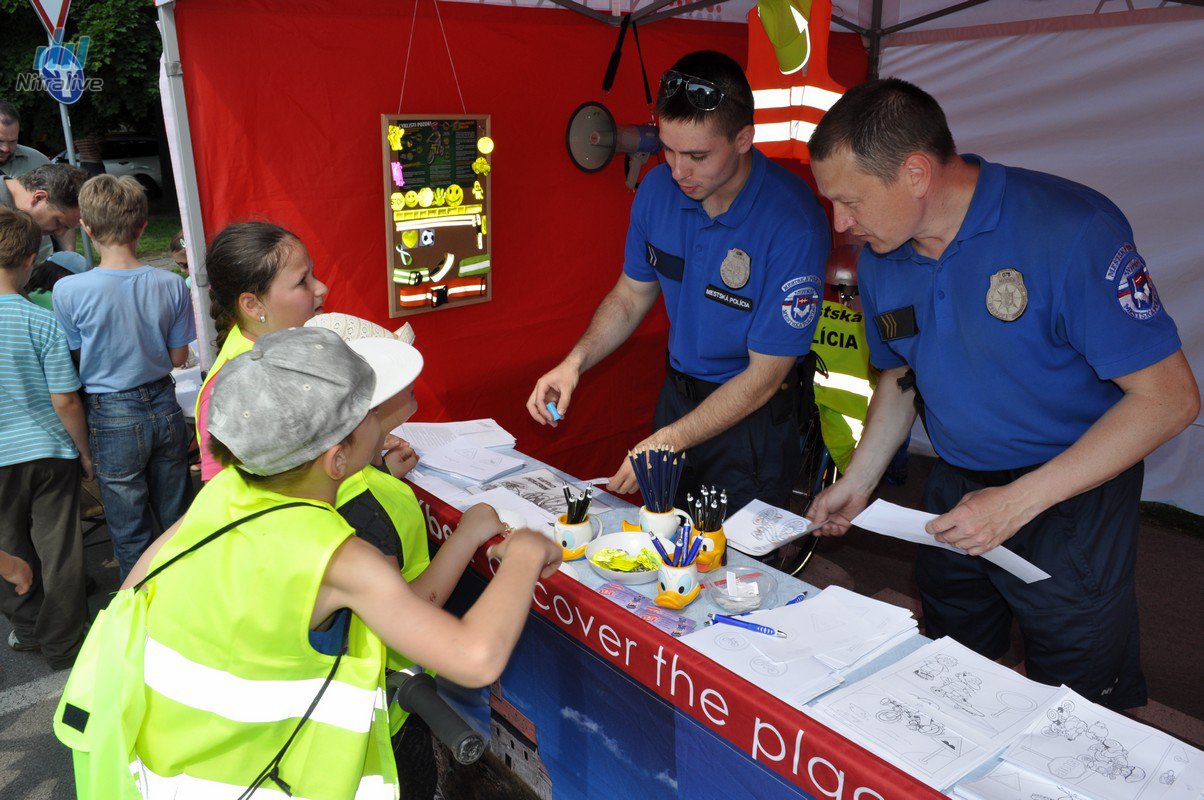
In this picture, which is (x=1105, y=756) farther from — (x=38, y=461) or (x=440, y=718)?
(x=38, y=461)

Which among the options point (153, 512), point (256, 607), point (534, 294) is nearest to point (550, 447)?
point (534, 294)

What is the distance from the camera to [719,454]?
2580mm

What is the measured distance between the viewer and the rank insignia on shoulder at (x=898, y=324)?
1967 mm

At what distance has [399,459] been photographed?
2.29 metres

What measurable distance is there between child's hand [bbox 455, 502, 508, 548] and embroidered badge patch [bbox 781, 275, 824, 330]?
1.04 metres

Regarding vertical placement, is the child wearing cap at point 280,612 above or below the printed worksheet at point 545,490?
above

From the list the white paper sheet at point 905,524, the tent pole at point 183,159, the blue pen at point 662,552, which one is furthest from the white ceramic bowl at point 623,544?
the tent pole at point 183,159

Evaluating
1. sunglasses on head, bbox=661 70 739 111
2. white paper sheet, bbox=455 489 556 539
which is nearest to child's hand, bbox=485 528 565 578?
white paper sheet, bbox=455 489 556 539

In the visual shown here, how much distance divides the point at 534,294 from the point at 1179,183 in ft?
9.98

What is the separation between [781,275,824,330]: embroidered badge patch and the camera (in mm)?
2332

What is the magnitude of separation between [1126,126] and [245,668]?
4.50m

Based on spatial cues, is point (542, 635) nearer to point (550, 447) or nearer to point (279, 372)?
point (279, 372)

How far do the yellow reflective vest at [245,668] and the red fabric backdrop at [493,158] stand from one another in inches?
82.1

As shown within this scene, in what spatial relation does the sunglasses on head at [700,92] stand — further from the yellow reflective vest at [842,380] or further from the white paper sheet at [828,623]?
the yellow reflective vest at [842,380]
